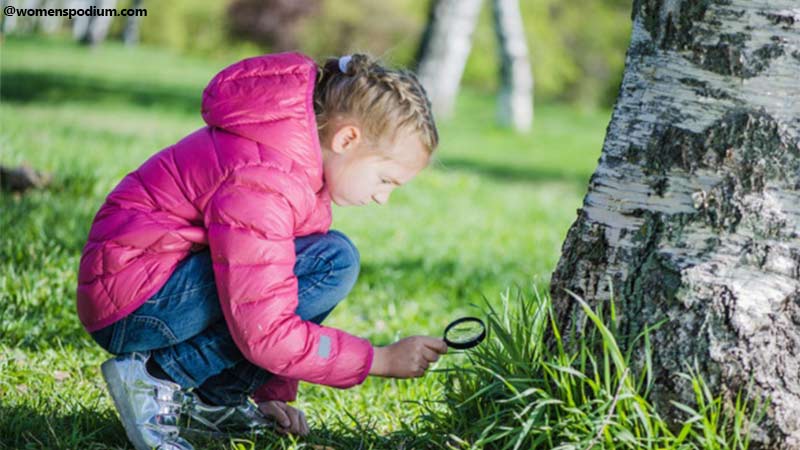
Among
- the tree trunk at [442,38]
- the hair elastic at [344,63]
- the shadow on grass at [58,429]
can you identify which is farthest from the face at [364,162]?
the tree trunk at [442,38]

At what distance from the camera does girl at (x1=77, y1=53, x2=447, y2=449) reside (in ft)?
7.51

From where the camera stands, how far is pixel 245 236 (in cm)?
225

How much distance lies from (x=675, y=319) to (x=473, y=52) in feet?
82.9

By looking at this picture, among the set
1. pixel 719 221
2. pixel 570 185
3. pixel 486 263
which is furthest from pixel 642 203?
pixel 570 185

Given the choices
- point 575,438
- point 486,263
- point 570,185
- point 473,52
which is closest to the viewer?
point 575,438

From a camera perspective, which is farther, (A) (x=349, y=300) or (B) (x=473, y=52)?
(B) (x=473, y=52)

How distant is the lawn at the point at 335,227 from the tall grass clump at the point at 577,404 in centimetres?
14

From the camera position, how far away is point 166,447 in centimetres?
238

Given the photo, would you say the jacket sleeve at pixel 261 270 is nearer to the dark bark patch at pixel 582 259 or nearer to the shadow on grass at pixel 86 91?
the dark bark patch at pixel 582 259

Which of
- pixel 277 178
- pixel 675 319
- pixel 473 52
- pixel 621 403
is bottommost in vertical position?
pixel 473 52

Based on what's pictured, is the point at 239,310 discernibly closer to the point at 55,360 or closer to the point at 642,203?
the point at 642,203

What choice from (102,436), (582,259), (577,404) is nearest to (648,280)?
(582,259)

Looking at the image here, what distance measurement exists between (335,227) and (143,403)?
3669 millimetres

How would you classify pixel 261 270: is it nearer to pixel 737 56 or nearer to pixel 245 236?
pixel 245 236
